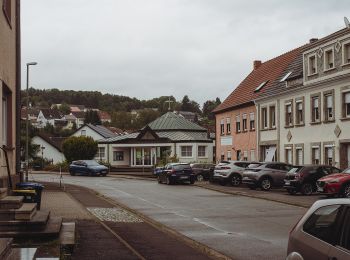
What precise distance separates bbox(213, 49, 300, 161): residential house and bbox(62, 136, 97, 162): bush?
1964 centimetres

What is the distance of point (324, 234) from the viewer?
6293mm

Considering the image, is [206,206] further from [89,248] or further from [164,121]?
[164,121]

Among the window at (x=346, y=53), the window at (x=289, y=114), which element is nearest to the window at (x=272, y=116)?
the window at (x=289, y=114)

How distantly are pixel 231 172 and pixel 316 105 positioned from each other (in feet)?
22.3

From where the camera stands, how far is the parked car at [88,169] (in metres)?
60.0

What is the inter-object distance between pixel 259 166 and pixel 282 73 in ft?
48.6

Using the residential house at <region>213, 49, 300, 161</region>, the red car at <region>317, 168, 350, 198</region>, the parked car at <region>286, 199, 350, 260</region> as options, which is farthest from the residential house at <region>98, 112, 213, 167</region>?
the parked car at <region>286, 199, 350, 260</region>

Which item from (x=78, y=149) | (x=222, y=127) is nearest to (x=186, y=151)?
(x=78, y=149)

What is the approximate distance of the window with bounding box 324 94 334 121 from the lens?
37.5 m

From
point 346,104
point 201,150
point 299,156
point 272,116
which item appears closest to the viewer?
point 346,104

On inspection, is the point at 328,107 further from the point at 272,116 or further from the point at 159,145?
the point at 159,145

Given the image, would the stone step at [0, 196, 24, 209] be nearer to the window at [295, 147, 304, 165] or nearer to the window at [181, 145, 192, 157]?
the window at [295, 147, 304, 165]

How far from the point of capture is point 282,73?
1917 inches

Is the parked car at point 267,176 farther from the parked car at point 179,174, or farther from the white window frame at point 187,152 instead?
the white window frame at point 187,152
